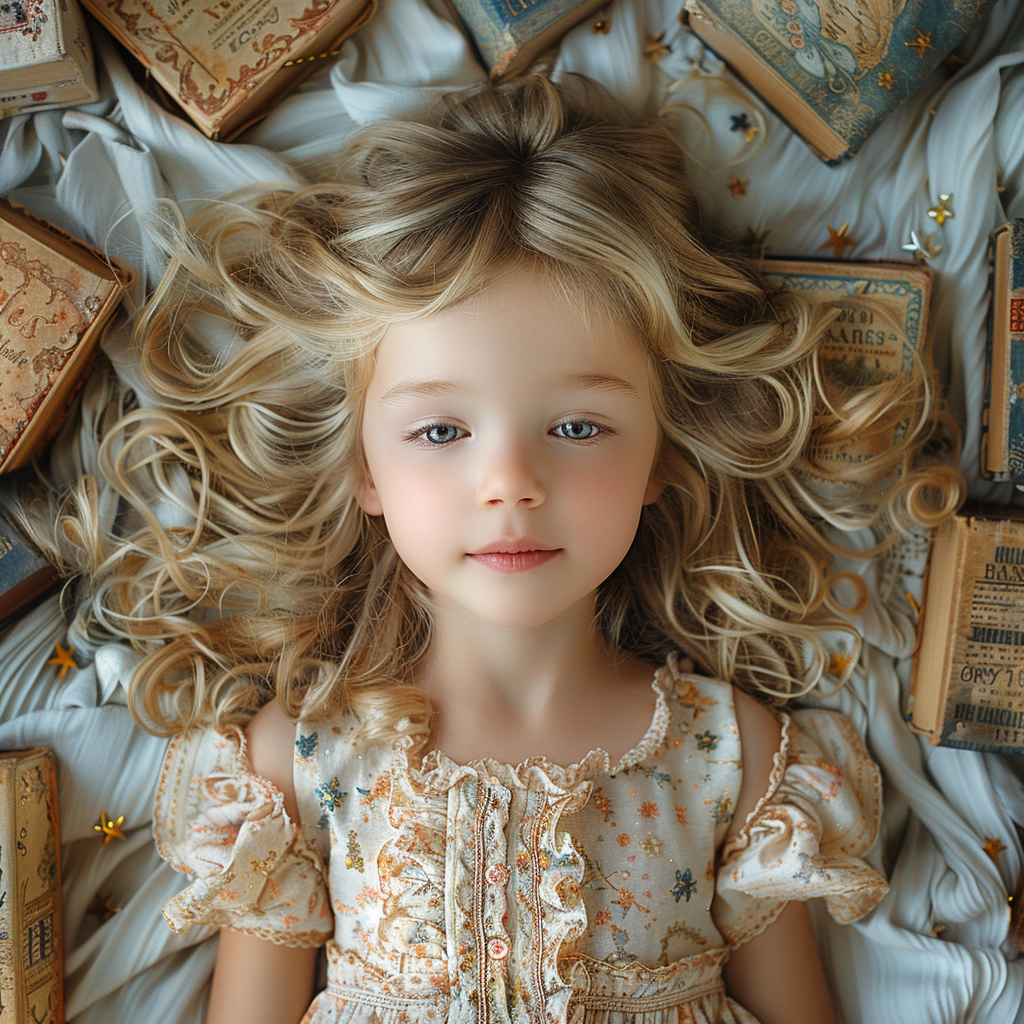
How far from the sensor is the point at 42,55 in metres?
1.16

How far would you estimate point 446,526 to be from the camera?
105 cm

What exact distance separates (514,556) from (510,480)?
10cm

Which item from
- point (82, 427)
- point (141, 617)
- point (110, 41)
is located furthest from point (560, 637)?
point (110, 41)

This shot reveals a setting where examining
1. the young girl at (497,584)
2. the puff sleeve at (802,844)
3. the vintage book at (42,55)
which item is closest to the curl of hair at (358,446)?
the young girl at (497,584)

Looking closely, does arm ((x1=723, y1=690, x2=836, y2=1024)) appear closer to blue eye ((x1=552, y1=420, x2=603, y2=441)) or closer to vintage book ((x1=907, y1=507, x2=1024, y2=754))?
vintage book ((x1=907, y1=507, x2=1024, y2=754))

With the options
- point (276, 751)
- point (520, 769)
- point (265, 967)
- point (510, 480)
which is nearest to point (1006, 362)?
point (510, 480)

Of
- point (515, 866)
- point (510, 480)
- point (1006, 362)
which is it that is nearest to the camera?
point (510, 480)

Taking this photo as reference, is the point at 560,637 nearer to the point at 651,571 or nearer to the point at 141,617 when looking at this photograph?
the point at 651,571

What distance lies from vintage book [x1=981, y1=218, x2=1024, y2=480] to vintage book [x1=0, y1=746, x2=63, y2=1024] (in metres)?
1.33

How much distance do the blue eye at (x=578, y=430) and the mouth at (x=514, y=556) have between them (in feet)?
0.42

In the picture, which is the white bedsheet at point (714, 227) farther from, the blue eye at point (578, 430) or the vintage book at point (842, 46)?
the blue eye at point (578, 430)

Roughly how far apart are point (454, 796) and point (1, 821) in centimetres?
56

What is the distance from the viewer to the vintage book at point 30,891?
3.79 ft

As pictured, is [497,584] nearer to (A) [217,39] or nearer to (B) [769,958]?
(B) [769,958]
